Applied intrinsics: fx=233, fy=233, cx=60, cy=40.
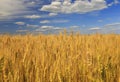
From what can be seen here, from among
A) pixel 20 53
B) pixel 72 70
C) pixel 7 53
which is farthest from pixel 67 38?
pixel 72 70

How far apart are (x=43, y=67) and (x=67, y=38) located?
2.09 meters

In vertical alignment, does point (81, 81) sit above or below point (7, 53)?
below

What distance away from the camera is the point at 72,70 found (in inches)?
103

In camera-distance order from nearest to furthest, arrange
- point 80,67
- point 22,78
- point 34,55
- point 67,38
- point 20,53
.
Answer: point 22,78
point 80,67
point 34,55
point 20,53
point 67,38

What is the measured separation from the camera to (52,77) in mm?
2344

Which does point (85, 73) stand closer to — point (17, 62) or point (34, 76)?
point (34, 76)

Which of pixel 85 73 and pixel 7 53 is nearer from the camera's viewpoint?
pixel 85 73

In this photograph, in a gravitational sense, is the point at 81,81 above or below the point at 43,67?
below

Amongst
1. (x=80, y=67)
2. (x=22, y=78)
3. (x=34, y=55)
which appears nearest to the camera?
(x=22, y=78)

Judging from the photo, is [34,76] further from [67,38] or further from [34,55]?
[67,38]

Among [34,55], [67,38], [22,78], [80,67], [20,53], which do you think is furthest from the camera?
[67,38]

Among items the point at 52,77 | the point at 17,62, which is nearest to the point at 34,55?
the point at 17,62

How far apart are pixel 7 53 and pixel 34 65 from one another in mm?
555

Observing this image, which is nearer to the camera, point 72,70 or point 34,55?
point 72,70
